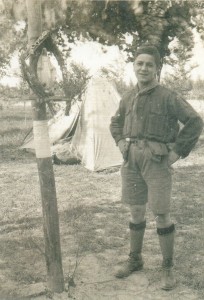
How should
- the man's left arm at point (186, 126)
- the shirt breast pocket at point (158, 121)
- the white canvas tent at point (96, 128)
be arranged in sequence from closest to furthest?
1. the man's left arm at point (186, 126)
2. the shirt breast pocket at point (158, 121)
3. the white canvas tent at point (96, 128)

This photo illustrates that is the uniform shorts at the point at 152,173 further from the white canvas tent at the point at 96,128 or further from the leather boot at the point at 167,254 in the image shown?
the white canvas tent at the point at 96,128

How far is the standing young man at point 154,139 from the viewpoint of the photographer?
3332 millimetres

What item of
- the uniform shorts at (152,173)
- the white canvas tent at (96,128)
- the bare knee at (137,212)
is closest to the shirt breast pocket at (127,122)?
the uniform shorts at (152,173)

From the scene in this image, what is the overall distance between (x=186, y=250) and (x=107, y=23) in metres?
2.50

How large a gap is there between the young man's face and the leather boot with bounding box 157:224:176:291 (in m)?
1.20

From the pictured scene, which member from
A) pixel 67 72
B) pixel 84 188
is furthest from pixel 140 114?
pixel 84 188

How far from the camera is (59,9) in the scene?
274 cm

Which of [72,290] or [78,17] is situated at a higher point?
[78,17]

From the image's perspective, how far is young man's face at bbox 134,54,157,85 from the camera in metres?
3.37

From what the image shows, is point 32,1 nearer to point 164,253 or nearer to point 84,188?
point 164,253

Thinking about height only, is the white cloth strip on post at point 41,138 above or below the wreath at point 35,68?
below

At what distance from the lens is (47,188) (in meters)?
3.22

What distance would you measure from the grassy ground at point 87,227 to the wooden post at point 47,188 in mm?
126

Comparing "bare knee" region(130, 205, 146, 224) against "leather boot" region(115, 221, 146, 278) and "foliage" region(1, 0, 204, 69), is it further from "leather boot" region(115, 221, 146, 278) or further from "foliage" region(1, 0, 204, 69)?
"foliage" region(1, 0, 204, 69)
